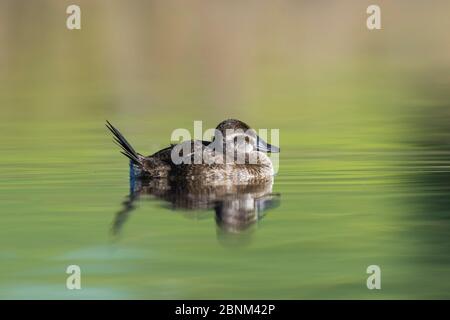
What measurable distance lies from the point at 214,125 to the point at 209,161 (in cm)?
548

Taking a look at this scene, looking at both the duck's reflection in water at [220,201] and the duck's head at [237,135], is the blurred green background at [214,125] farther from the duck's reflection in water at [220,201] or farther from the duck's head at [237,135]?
the duck's head at [237,135]

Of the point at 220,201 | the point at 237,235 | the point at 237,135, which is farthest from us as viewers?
the point at 237,135

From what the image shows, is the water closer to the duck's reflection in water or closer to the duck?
the duck's reflection in water

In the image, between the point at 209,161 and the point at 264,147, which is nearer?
the point at 209,161

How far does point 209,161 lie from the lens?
14297 mm

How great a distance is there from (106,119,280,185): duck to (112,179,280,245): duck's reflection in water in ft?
0.32

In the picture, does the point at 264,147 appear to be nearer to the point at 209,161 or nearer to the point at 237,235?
the point at 209,161

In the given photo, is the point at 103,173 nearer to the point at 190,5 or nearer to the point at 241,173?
the point at 241,173

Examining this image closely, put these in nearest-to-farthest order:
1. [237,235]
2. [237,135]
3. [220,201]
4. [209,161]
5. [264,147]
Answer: [237,235] < [220,201] < [209,161] < [237,135] < [264,147]

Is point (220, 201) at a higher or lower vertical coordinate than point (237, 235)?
higher

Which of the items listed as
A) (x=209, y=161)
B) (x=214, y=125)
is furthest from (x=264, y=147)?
(x=214, y=125)

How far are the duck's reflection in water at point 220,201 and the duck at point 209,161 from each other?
10 cm

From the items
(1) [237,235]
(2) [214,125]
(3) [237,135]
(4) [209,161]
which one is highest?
(2) [214,125]

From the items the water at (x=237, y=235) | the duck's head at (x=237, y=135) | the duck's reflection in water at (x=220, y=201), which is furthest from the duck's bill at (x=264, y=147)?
the duck's reflection in water at (x=220, y=201)
